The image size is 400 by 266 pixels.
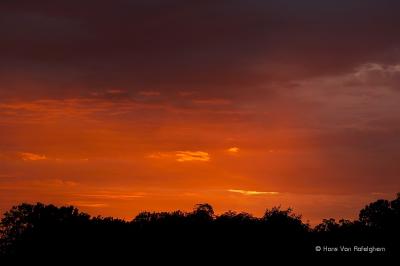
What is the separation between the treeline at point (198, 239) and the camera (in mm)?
100606

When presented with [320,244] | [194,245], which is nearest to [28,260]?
[194,245]

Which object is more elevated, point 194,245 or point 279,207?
point 279,207

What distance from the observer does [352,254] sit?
92938mm

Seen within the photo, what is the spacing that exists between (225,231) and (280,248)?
1145 centimetres

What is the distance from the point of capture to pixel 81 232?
398 feet

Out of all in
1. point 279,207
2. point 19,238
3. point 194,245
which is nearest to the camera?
point 194,245

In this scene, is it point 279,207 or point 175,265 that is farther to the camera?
point 279,207

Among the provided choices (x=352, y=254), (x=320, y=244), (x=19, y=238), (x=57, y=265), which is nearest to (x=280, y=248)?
(x=320, y=244)

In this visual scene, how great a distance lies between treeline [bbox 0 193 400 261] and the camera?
330 ft

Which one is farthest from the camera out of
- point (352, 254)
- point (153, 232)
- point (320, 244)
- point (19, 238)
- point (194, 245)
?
point (19, 238)

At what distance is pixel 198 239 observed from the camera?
108m

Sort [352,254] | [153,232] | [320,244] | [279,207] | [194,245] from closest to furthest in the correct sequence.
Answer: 1. [352,254]
2. [320,244]
3. [194,245]
4. [153,232]
5. [279,207]

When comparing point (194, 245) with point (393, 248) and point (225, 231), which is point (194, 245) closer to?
point (225, 231)

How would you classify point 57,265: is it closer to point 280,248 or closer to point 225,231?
point 225,231
